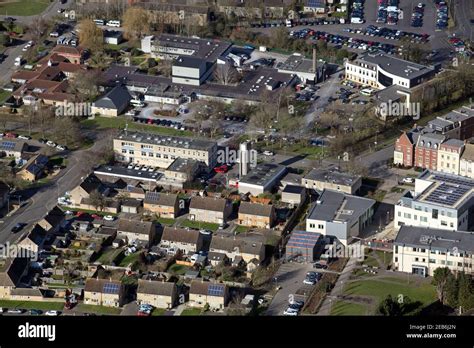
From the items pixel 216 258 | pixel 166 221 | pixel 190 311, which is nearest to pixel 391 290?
pixel 216 258

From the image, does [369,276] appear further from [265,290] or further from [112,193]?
[112,193]

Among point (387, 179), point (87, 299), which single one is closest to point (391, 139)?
point (387, 179)

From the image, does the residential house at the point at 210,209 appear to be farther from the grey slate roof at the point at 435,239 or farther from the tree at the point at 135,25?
the tree at the point at 135,25

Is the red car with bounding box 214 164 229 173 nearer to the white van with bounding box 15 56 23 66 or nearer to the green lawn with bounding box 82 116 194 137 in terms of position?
the green lawn with bounding box 82 116 194 137

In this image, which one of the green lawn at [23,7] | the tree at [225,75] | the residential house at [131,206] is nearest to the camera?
the residential house at [131,206]

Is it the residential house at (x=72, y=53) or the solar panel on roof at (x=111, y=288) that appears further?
the residential house at (x=72, y=53)

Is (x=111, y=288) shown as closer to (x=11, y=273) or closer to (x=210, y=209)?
(x=11, y=273)

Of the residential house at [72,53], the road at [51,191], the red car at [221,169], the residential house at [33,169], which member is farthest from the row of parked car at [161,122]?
the residential house at [72,53]
